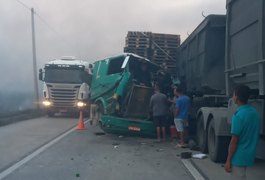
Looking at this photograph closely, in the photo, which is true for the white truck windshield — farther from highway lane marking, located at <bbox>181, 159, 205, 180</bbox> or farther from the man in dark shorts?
highway lane marking, located at <bbox>181, 159, 205, 180</bbox>

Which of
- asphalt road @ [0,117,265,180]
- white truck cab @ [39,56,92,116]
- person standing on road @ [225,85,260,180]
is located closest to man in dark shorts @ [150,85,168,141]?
asphalt road @ [0,117,265,180]

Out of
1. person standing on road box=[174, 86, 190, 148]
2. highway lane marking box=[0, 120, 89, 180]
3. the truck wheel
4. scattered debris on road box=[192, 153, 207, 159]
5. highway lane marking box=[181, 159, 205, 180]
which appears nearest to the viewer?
highway lane marking box=[181, 159, 205, 180]

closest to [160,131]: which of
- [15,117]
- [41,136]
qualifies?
[41,136]

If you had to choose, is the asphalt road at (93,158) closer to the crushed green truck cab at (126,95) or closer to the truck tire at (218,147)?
the crushed green truck cab at (126,95)

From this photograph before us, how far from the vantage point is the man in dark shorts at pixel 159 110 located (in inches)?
534

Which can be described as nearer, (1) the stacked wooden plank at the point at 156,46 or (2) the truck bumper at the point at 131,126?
(2) the truck bumper at the point at 131,126

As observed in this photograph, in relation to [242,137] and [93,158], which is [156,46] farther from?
[242,137]

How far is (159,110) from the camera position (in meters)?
13.5

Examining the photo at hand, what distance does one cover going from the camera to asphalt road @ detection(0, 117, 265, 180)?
8570mm

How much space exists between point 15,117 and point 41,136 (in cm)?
786

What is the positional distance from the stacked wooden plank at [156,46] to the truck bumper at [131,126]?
5.07 metres

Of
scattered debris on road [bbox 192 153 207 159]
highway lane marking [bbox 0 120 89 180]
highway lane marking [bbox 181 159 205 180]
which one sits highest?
highway lane marking [bbox 0 120 89 180]

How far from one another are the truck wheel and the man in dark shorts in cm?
171

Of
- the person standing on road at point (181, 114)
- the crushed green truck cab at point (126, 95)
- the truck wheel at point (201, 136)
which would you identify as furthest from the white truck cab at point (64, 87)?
the truck wheel at point (201, 136)
